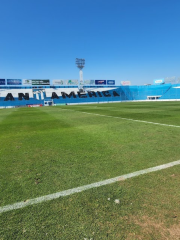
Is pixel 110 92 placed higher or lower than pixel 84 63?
lower

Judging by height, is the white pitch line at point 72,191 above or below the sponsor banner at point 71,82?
below

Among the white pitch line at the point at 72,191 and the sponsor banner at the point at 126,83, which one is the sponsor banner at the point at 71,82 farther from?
the white pitch line at the point at 72,191

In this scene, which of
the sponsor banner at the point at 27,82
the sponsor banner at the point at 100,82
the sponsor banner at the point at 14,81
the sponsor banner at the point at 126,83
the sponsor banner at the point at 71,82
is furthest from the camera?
the sponsor banner at the point at 126,83

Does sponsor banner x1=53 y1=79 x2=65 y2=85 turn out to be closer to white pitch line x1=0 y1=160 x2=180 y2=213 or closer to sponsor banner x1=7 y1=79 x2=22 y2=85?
sponsor banner x1=7 y1=79 x2=22 y2=85

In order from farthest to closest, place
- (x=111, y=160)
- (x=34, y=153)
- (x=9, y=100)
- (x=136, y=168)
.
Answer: (x=9, y=100)
(x=34, y=153)
(x=111, y=160)
(x=136, y=168)

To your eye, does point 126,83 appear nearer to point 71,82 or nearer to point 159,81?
point 159,81

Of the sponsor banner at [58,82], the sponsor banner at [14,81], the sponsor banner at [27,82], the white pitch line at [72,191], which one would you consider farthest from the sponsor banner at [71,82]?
the white pitch line at [72,191]

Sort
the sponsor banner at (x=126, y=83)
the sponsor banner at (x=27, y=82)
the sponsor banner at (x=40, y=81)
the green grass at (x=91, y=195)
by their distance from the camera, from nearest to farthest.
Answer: the green grass at (x=91, y=195)
the sponsor banner at (x=27, y=82)
the sponsor banner at (x=40, y=81)
the sponsor banner at (x=126, y=83)

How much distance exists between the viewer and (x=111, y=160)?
A: 11.8 feet

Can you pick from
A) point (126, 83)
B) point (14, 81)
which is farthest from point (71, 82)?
point (126, 83)

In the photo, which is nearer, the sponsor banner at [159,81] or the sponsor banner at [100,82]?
the sponsor banner at [159,81]

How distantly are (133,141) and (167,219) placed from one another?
328 centimetres

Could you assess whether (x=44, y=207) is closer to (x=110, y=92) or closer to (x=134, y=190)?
(x=134, y=190)

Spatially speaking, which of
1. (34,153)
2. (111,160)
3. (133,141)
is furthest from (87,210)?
A: (133,141)
